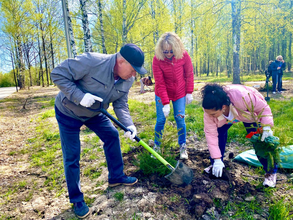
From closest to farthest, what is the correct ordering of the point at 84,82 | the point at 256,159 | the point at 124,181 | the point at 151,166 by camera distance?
the point at 84,82, the point at 124,181, the point at 151,166, the point at 256,159

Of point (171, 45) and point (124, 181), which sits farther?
point (171, 45)

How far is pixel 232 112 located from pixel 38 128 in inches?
211

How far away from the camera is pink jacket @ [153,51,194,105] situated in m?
2.94

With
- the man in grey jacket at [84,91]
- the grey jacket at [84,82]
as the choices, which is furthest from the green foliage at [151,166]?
the grey jacket at [84,82]

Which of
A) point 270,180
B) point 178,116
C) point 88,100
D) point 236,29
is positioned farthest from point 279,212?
point 236,29

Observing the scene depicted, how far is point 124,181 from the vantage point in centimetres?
255

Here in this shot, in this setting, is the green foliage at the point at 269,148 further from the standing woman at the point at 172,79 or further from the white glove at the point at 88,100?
the white glove at the point at 88,100

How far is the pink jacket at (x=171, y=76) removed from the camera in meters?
2.94

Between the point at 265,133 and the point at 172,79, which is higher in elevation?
the point at 172,79

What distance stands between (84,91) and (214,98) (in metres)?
1.39

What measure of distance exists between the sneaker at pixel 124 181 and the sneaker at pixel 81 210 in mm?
478

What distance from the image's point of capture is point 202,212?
2.01 m

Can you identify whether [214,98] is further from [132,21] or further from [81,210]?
[132,21]

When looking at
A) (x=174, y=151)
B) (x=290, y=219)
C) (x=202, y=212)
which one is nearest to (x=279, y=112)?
(x=174, y=151)
